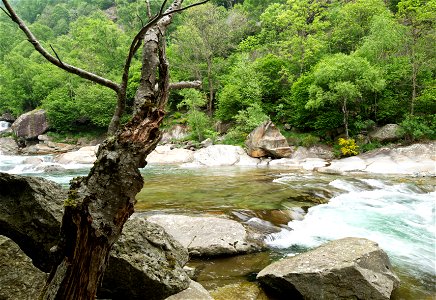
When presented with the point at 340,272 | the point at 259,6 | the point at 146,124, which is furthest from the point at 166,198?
the point at 259,6

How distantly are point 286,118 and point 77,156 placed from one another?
2139 cm

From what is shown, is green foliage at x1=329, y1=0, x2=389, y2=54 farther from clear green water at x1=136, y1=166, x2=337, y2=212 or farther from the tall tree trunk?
clear green water at x1=136, y1=166, x2=337, y2=212

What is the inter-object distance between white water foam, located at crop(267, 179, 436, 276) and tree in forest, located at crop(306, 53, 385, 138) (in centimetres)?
1225

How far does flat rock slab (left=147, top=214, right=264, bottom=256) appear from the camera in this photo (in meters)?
6.69

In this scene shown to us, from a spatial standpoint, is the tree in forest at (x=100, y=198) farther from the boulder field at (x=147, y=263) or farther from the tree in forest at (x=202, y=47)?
the tree in forest at (x=202, y=47)

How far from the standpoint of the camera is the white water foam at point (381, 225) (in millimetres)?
7207

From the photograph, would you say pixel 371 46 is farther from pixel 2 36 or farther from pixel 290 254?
pixel 2 36

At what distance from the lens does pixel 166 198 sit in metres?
12.1

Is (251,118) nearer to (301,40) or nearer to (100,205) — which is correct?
(301,40)

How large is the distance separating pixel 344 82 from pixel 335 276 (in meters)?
21.1

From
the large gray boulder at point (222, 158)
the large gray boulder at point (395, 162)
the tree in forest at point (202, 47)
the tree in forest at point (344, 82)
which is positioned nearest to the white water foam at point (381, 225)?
the large gray boulder at point (395, 162)

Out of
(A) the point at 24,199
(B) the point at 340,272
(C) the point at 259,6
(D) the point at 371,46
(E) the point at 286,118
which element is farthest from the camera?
(C) the point at 259,6

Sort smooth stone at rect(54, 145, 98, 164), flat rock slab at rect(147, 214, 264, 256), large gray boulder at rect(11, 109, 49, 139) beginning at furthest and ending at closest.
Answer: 1. large gray boulder at rect(11, 109, 49, 139)
2. smooth stone at rect(54, 145, 98, 164)
3. flat rock slab at rect(147, 214, 264, 256)

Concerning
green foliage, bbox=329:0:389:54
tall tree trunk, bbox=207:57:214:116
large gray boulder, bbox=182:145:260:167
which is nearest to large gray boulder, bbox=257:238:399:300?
large gray boulder, bbox=182:145:260:167
